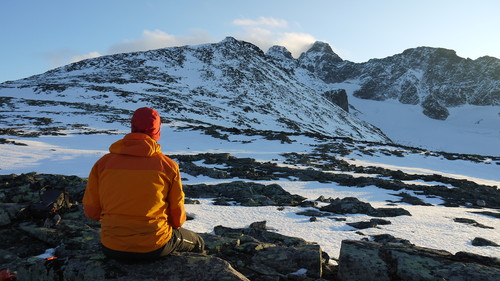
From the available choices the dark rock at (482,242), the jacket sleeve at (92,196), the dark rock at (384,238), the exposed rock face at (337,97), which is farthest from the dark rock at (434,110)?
the jacket sleeve at (92,196)

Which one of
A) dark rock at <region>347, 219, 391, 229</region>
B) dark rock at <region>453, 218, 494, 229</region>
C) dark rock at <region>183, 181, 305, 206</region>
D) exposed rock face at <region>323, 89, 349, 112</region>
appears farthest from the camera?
exposed rock face at <region>323, 89, 349, 112</region>

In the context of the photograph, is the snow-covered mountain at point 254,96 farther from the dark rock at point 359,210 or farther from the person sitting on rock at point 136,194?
the person sitting on rock at point 136,194

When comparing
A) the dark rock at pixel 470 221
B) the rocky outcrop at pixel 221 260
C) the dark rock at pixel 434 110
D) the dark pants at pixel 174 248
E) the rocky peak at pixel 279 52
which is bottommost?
the dark rock at pixel 470 221

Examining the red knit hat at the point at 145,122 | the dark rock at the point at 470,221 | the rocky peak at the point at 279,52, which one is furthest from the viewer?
the rocky peak at the point at 279,52

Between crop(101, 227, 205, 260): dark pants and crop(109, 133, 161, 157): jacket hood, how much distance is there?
51.6 inches

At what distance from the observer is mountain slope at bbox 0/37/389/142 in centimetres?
6556

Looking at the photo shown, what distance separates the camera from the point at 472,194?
63.4 ft

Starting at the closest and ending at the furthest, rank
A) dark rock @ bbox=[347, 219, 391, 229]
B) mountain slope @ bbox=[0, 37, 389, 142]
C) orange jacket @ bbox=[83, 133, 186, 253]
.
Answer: orange jacket @ bbox=[83, 133, 186, 253] → dark rock @ bbox=[347, 219, 391, 229] → mountain slope @ bbox=[0, 37, 389, 142]

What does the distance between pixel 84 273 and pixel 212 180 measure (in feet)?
47.1

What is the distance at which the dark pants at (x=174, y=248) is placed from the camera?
13.2ft

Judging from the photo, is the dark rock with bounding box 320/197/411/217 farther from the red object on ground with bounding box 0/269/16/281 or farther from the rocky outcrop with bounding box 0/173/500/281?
the red object on ground with bounding box 0/269/16/281

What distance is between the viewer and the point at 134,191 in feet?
12.3

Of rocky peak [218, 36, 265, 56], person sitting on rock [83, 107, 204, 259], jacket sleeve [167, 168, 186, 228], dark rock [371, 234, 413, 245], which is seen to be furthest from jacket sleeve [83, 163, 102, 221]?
rocky peak [218, 36, 265, 56]

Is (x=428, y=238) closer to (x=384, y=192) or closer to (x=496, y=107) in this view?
(x=384, y=192)
